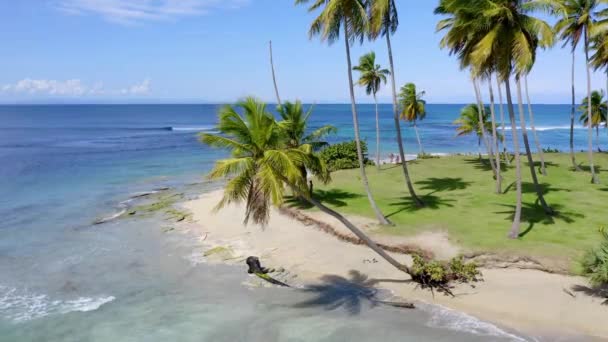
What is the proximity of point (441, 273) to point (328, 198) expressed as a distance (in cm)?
1195

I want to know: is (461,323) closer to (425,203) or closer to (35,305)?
(425,203)

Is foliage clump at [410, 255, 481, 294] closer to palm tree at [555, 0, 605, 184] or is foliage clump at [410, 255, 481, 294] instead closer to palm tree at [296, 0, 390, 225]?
palm tree at [296, 0, 390, 225]

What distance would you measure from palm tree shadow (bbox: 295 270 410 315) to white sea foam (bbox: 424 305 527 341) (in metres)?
1.94

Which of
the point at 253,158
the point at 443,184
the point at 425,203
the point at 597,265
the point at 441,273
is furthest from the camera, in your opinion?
the point at 443,184

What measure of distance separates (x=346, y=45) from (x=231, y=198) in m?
9.53

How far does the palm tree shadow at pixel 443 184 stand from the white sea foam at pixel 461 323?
1390 centimetres

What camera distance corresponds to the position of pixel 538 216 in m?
20.6

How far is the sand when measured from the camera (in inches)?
500

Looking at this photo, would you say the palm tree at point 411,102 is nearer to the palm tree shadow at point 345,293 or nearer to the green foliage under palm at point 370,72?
the green foliage under palm at point 370,72

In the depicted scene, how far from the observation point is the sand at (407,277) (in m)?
12.7

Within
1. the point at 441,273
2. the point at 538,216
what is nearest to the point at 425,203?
the point at 538,216

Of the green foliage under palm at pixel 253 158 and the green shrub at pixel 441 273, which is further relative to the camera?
the green shrub at pixel 441 273

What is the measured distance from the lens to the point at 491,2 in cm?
1634

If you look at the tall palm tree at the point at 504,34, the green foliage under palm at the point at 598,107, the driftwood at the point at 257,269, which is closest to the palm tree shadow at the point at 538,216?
the tall palm tree at the point at 504,34
